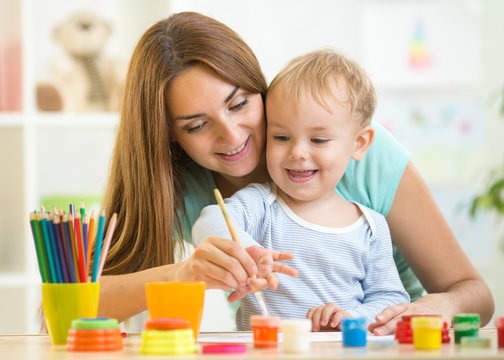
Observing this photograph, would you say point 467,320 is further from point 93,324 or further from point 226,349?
point 93,324

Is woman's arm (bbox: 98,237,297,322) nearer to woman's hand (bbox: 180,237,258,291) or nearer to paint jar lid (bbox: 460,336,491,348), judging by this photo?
woman's hand (bbox: 180,237,258,291)

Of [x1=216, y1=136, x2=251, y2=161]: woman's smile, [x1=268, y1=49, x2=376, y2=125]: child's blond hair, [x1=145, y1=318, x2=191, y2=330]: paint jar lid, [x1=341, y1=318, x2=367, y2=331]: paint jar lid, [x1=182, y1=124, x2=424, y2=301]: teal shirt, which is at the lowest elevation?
[x1=341, y1=318, x2=367, y2=331]: paint jar lid

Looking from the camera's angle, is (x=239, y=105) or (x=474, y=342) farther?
(x=239, y=105)

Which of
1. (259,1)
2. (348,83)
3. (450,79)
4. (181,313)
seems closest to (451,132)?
(450,79)

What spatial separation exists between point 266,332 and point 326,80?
2.12 feet

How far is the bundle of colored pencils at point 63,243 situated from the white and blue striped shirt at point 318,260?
0.35 m

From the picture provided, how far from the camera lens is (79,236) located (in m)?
0.95

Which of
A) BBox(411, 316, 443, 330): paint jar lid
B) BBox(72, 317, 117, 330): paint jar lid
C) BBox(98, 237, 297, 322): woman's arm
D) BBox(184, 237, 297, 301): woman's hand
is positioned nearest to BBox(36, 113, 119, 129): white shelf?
BBox(98, 237, 297, 322): woman's arm

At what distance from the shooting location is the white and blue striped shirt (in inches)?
51.9

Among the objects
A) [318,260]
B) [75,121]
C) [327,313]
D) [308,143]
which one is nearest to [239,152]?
[308,143]

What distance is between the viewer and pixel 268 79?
327cm

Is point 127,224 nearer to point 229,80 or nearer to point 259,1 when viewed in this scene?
point 229,80

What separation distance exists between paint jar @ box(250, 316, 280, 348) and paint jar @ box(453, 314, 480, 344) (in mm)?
225

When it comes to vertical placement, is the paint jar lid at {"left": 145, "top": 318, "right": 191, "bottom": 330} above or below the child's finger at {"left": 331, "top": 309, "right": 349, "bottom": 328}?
above
